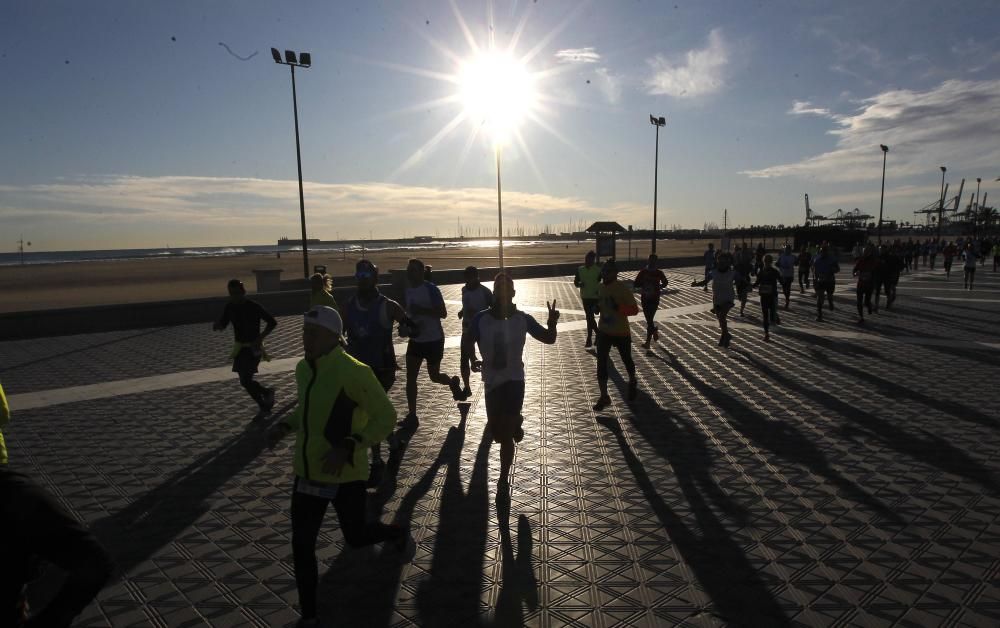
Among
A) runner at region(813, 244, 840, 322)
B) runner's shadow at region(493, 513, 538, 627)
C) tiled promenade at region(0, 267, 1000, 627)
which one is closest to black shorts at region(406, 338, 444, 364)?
tiled promenade at region(0, 267, 1000, 627)

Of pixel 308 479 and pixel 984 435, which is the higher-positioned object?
pixel 308 479

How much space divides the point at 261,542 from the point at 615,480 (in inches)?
117

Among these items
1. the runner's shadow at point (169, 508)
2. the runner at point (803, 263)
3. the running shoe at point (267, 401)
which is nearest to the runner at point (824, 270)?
the runner at point (803, 263)

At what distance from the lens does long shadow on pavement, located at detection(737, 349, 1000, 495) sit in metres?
5.38

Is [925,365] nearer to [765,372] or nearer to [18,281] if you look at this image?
[765,372]

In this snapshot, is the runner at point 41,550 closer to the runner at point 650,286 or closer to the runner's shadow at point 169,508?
the runner's shadow at point 169,508

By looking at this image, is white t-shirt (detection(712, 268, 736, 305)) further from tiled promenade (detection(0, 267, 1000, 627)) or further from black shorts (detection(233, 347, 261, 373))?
black shorts (detection(233, 347, 261, 373))

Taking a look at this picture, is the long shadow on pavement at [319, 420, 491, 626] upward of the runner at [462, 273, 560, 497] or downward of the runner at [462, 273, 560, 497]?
downward

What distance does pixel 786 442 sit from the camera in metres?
6.26

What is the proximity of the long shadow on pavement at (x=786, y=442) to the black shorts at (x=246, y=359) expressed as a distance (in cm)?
575

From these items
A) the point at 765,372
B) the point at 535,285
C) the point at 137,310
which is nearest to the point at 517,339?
the point at 765,372

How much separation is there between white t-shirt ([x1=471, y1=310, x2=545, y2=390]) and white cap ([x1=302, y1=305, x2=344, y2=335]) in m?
2.00

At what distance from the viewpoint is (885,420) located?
6.95 m

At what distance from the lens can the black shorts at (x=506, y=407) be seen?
495 cm
